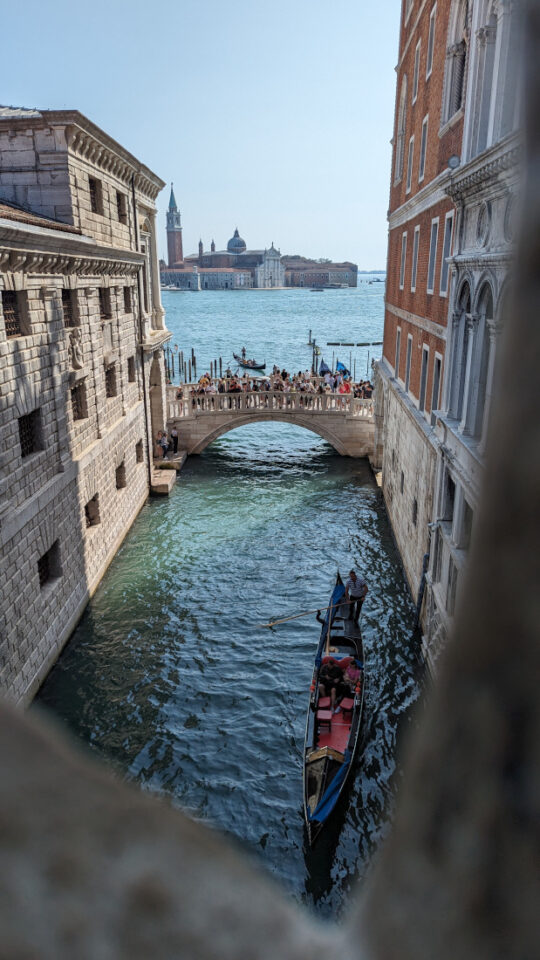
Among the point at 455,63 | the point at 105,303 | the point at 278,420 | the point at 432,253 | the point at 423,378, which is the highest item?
the point at 455,63

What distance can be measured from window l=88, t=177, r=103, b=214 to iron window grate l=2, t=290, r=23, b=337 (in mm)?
7135

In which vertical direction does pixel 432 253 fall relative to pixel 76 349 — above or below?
above

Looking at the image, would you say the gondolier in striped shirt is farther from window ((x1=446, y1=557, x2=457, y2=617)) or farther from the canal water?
window ((x1=446, y1=557, x2=457, y2=617))

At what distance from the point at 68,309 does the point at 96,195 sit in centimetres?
499

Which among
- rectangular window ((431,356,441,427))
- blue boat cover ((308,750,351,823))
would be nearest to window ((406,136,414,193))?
rectangular window ((431,356,441,427))

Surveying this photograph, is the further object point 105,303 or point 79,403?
point 105,303

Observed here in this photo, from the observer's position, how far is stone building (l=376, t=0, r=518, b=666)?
10.3m

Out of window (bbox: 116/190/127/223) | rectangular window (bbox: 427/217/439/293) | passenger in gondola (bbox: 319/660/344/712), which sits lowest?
passenger in gondola (bbox: 319/660/344/712)

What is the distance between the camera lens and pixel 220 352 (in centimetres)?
8300

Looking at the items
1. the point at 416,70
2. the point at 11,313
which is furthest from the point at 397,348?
the point at 11,313

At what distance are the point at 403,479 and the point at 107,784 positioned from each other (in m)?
18.9

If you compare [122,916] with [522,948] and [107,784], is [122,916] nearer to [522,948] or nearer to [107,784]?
[107,784]

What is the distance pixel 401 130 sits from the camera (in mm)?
21453

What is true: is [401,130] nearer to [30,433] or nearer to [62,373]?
[62,373]
